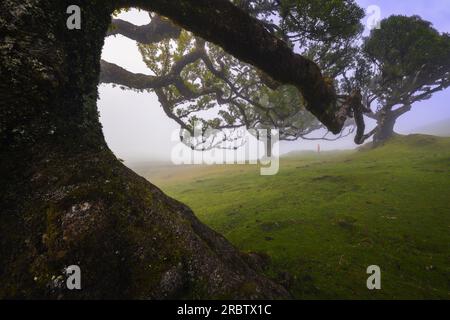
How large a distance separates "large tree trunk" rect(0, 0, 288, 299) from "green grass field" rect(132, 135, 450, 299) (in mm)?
2469

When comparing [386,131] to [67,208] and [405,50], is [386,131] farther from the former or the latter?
[67,208]

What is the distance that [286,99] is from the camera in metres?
16.4

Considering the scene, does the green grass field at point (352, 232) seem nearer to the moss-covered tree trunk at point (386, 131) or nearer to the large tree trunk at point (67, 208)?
the large tree trunk at point (67, 208)

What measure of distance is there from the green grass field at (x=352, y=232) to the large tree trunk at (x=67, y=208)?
247 cm

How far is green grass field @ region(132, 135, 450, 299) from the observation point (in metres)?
5.84

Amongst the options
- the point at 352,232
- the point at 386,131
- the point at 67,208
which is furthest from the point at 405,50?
the point at 67,208

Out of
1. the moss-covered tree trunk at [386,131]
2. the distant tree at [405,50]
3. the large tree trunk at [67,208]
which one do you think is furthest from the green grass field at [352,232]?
the moss-covered tree trunk at [386,131]

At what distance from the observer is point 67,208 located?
364 cm

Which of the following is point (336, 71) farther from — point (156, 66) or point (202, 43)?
point (156, 66)

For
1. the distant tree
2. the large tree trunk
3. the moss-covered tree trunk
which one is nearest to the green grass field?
the large tree trunk

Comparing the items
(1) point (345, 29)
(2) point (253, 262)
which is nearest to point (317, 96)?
(1) point (345, 29)

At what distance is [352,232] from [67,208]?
7569 millimetres

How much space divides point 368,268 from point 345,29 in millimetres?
7445

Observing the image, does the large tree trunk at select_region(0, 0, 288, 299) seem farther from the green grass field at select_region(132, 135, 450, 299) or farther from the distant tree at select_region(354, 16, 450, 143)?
the distant tree at select_region(354, 16, 450, 143)
